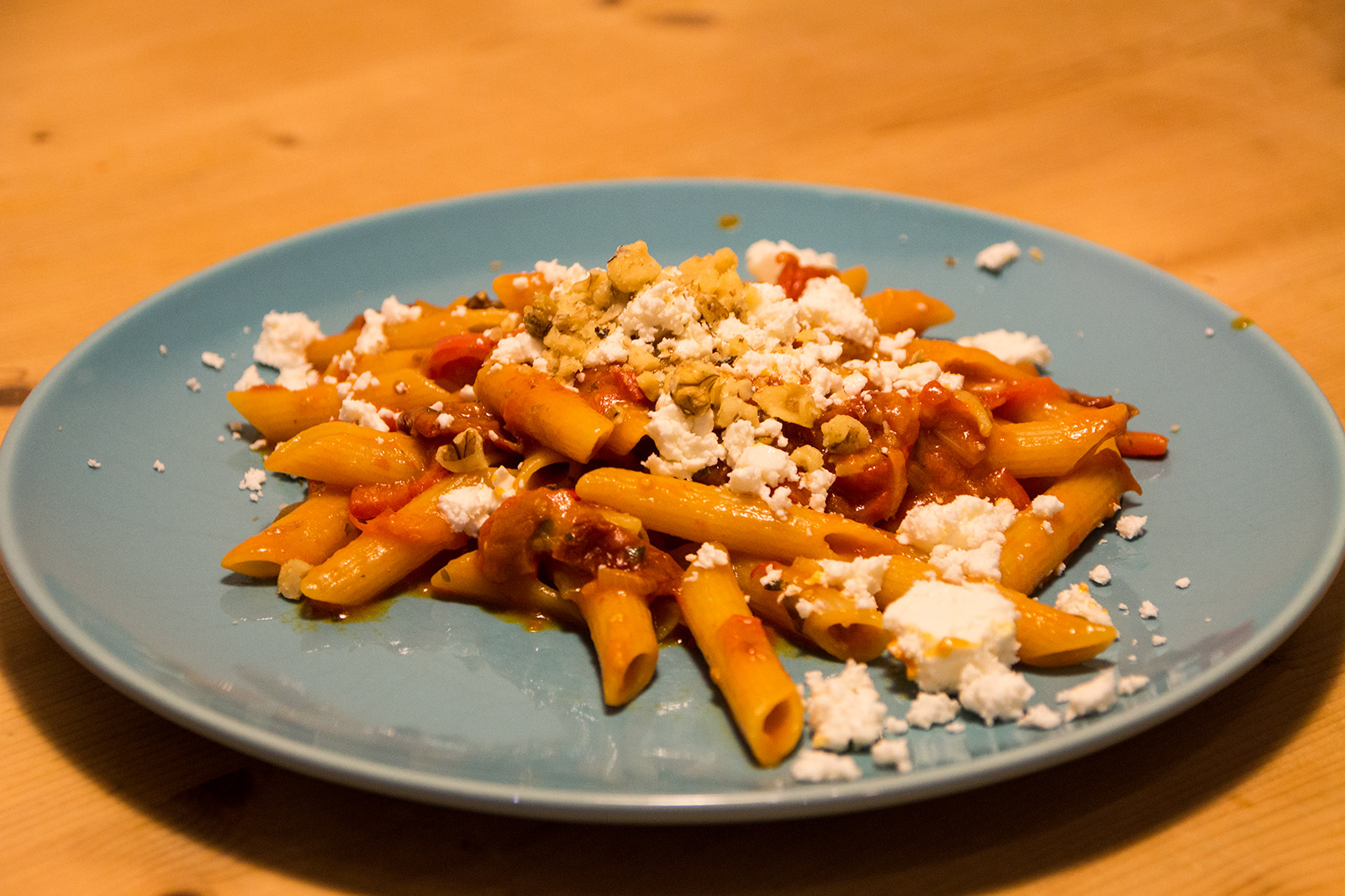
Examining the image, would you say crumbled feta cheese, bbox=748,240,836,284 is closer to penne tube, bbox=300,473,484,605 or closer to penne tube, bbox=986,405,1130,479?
penne tube, bbox=986,405,1130,479

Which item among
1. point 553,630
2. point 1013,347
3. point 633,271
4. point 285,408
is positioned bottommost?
point 553,630

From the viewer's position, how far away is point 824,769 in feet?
5.97

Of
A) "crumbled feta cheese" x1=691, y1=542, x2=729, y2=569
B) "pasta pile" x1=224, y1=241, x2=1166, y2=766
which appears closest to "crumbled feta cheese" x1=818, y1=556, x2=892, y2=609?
"pasta pile" x1=224, y1=241, x2=1166, y2=766

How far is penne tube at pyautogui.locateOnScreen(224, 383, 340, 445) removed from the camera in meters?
2.82

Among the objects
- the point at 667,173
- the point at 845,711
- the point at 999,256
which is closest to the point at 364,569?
the point at 845,711

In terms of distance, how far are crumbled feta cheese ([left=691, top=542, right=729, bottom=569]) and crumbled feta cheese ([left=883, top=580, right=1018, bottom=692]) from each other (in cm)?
36

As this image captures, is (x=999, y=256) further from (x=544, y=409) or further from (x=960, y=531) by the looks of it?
(x=544, y=409)

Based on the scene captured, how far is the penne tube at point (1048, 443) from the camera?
2.56 meters

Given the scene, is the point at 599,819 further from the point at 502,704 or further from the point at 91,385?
the point at 91,385

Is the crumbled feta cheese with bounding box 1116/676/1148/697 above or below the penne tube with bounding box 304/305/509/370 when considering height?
above

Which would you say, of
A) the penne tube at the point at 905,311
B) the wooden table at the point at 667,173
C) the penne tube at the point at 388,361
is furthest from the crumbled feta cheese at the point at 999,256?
the penne tube at the point at 388,361

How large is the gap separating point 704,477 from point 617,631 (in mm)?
479

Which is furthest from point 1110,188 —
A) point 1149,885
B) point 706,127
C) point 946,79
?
point 1149,885

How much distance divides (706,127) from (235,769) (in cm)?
369
